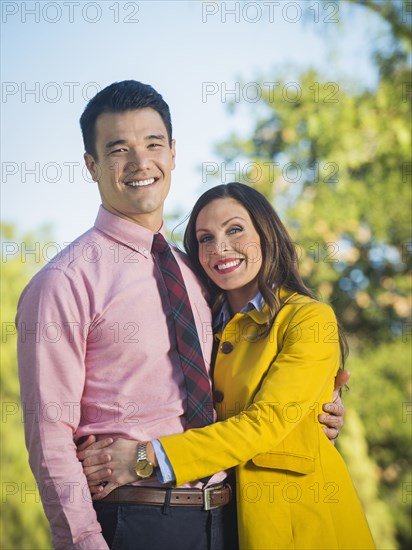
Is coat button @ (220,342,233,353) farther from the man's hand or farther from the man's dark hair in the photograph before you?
the man's dark hair

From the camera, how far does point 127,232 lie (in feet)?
7.37

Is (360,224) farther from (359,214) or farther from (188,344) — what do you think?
(188,344)

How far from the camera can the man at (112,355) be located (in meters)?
1.97

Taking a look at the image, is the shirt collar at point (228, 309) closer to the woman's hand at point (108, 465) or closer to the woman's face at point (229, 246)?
the woman's face at point (229, 246)

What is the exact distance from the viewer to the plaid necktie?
6.95ft

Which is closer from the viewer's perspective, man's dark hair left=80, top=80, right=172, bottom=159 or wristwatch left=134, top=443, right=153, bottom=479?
wristwatch left=134, top=443, right=153, bottom=479

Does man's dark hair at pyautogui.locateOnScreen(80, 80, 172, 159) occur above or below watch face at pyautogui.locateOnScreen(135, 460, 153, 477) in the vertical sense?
above

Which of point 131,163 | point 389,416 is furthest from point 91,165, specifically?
point 389,416

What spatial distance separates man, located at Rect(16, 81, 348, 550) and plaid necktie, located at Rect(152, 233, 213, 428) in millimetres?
19

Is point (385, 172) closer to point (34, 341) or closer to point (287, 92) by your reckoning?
point (287, 92)

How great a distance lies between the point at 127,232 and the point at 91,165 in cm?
25

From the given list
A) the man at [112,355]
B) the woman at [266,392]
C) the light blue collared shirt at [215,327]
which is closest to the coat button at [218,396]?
the woman at [266,392]

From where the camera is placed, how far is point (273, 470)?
215 centimetres

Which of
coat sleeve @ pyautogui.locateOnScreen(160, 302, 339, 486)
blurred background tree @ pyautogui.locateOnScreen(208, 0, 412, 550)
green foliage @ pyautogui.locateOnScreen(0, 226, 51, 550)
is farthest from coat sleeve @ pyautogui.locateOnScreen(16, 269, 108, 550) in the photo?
blurred background tree @ pyautogui.locateOnScreen(208, 0, 412, 550)
